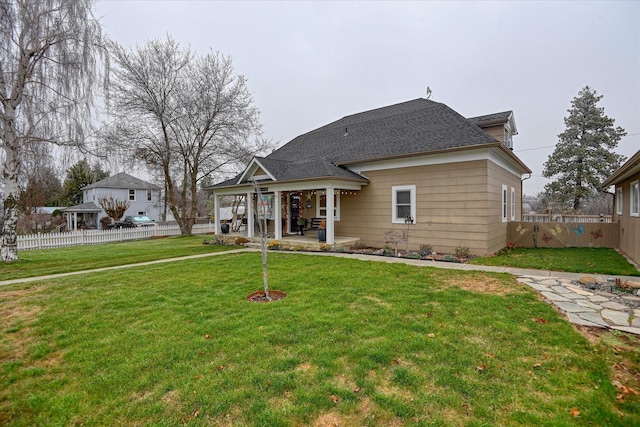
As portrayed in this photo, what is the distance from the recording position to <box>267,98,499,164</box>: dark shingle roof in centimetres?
992

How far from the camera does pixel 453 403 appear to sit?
2.49 metres

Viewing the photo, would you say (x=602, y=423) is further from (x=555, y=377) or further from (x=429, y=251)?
(x=429, y=251)

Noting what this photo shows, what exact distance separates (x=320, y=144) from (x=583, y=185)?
2306 centimetres

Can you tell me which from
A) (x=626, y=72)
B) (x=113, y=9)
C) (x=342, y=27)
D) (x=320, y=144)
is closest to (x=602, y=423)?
(x=320, y=144)

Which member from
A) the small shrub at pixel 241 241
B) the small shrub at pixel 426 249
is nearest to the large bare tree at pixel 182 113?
the small shrub at pixel 241 241

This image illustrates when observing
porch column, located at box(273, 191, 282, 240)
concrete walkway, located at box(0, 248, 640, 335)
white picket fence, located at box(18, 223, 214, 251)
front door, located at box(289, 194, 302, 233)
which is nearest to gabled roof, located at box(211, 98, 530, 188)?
porch column, located at box(273, 191, 282, 240)

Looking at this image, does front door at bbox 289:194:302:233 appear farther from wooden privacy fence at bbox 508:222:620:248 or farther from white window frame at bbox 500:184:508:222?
wooden privacy fence at bbox 508:222:620:248

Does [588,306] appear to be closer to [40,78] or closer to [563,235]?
[563,235]

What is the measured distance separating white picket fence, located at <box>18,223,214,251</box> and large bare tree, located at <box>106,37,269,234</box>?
1.63m

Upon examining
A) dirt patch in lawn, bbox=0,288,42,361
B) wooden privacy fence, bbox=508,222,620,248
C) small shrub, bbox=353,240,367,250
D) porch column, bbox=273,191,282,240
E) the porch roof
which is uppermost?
the porch roof

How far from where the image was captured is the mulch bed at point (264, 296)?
5.28 meters

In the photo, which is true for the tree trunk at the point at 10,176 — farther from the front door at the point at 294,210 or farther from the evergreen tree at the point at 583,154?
the evergreen tree at the point at 583,154

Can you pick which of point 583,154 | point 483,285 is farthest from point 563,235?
point 583,154

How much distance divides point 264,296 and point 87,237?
16.4 metres
